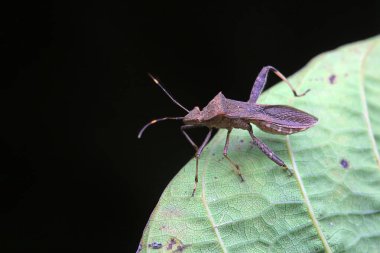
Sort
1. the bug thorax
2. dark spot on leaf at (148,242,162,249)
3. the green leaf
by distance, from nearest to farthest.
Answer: dark spot on leaf at (148,242,162,249)
the green leaf
the bug thorax

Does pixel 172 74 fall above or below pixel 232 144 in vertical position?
→ above

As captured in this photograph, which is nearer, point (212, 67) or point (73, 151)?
point (73, 151)

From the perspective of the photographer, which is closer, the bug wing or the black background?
the bug wing

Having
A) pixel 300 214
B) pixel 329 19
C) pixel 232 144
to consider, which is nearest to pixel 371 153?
pixel 300 214

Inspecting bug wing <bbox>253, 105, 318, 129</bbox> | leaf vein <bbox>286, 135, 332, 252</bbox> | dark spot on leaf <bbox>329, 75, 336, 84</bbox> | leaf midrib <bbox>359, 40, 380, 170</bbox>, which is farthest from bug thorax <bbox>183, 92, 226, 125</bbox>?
leaf midrib <bbox>359, 40, 380, 170</bbox>

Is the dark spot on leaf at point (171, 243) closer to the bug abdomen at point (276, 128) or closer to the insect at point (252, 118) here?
the insect at point (252, 118)

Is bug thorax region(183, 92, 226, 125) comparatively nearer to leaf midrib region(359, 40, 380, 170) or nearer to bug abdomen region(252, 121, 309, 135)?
bug abdomen region(252, 121, 309, 135)

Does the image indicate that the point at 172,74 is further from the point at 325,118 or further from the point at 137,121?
the point at 325,118
